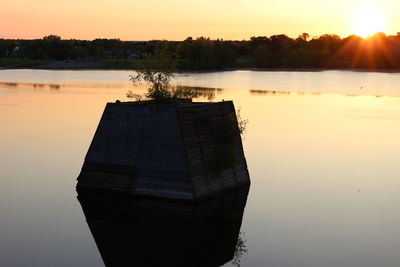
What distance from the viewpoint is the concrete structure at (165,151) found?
25.4m

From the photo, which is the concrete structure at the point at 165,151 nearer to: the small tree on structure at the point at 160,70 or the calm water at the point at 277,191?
the small tree on structure at the point at 160,70

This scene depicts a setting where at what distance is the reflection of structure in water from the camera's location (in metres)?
21.5

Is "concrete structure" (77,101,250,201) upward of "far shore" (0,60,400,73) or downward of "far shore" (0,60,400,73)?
upward

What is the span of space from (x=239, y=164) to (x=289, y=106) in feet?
152

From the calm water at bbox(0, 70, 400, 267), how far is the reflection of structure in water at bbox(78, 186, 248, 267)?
19.4 inches

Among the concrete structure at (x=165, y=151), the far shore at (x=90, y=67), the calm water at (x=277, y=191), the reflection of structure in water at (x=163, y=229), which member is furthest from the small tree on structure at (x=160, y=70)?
the far shore at (x=90, y=67)

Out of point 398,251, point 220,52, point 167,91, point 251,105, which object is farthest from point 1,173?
point 220,52

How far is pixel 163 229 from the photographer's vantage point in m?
24.0

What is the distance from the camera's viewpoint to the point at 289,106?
73750 mm

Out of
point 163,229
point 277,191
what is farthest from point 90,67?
point 163,229

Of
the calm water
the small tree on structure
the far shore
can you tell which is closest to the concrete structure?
the small tree on structure

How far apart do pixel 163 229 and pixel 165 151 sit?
3.67 m

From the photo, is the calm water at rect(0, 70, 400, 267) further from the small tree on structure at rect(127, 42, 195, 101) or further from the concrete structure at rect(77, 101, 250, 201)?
the small tree on structure at rect(127, 42, 195, 101)

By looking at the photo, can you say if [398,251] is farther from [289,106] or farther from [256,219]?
[289,106]
